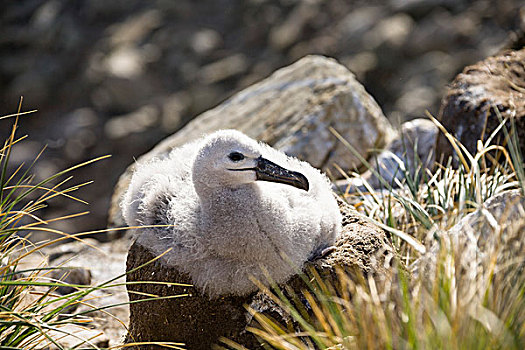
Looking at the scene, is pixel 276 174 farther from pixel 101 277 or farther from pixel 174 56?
pixel 174 56

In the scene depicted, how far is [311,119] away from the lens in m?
5.74

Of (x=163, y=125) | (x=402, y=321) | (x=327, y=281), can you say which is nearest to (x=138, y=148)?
(x=163, y=125)

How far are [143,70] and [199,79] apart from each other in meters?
1.06

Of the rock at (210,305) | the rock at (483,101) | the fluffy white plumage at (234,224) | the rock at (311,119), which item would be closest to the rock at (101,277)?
the rock at (311,119)

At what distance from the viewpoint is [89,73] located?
11.7 m

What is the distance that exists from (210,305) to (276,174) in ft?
2.32

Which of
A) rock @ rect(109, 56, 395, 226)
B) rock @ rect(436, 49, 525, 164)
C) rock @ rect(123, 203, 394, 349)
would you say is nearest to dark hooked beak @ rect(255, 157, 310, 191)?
rock @ rect(123, 203, 394, 349)

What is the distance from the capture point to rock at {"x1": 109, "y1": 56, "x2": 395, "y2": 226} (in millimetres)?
5664

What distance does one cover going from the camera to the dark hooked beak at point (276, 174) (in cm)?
294

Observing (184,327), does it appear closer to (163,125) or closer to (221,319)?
(221,319)

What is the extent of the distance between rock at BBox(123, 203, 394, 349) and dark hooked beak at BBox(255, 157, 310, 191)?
42cm

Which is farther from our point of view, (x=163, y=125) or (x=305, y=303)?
(x=163, y=125)

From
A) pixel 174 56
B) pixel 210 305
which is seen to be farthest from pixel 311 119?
pixel 174 56

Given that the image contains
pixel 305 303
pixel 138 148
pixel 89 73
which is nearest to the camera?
pixel 305 303
